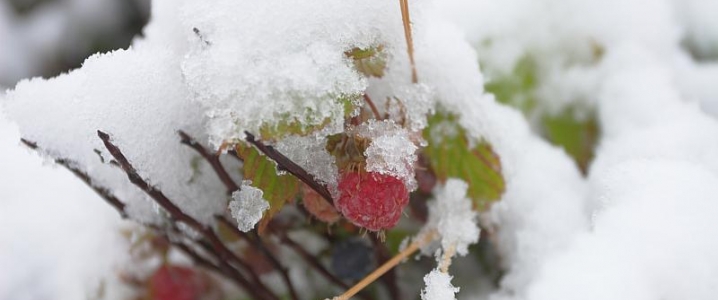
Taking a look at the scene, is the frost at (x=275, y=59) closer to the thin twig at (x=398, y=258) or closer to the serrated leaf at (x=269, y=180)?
the serrated leaf at (x=269, y=180)

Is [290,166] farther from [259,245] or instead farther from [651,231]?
[651,231]

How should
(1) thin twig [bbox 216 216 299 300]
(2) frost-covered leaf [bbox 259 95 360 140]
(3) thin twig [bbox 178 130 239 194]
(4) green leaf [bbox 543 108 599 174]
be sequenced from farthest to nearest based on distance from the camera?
(4) green leaf [bbox 543 108 599 174] < (1) thin twig [bbox 216 216 299 300] < (3) thin twig [bbox 178 130 239 194] < (2) frost-covered leaf [bbox 259 95 360 140]

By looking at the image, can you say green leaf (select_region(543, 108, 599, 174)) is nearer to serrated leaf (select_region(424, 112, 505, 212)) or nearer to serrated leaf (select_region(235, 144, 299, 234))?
serrated leaf (select_region(424, 112, 505, 212))

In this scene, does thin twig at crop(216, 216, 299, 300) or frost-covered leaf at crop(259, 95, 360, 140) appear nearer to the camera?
frost-covered leaf at crop(259, 95, 360, 140)

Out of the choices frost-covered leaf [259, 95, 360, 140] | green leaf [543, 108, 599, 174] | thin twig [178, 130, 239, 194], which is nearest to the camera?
frost-covered leaf [259, 95, 360, 140]

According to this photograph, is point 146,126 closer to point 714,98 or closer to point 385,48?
point 385,48

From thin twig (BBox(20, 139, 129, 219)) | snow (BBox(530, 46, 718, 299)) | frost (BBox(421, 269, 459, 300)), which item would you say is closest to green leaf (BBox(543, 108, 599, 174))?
snow (BBox(530, 46, 718, 299))

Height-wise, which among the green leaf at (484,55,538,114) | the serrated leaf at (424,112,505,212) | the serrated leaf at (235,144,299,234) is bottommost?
the serrated leaf at (235,144,299,234)
